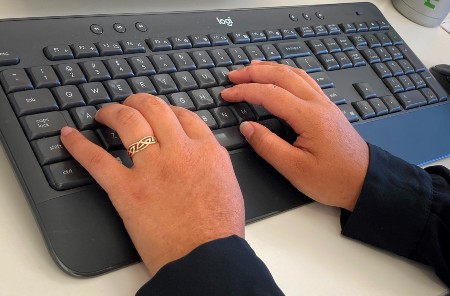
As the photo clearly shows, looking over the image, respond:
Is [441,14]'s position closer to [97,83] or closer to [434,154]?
[434,154]

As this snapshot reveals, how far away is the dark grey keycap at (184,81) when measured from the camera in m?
0.46

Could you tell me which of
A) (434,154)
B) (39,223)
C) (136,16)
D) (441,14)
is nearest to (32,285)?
(39,223)

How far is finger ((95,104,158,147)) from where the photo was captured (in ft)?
1.26

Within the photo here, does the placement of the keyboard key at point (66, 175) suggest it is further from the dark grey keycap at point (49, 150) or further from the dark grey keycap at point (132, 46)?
the dark grey keycap at point (132, 46)

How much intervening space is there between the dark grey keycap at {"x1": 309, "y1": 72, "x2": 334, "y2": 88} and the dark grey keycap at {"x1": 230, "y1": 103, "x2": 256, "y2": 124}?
4.3 inches

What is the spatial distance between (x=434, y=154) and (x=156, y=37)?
34 centimetres

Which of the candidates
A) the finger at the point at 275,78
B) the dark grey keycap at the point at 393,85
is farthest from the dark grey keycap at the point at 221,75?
the dark grey keycap at the point at 393,85

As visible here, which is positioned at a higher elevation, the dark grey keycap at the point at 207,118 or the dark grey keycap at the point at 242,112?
the dark grey keycap at the point at 207,118

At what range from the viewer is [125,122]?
38cm

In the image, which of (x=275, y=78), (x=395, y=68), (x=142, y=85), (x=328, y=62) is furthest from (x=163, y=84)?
(x=395, y=68)

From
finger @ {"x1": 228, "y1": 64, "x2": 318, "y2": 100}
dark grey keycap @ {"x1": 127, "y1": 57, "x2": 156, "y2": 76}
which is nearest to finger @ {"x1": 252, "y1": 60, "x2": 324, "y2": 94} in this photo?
finger @ {"x1": 228, "y1": 64, "x2": 318, "y2": 100}

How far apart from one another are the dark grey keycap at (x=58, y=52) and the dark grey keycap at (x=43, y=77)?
Result: 0.05ft

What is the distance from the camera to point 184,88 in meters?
0.46

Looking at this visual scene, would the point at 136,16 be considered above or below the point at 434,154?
above
